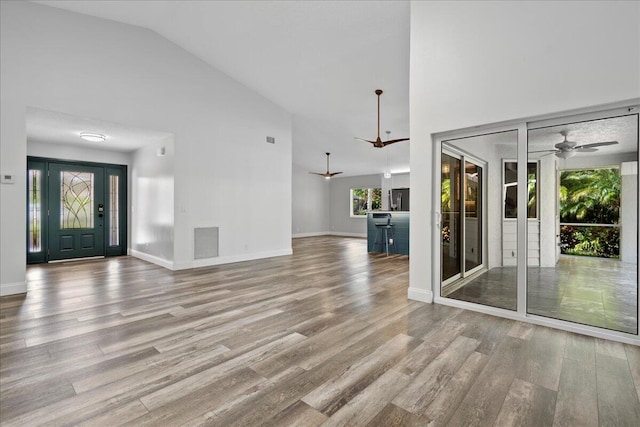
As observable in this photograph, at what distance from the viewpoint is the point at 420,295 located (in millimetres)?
3834

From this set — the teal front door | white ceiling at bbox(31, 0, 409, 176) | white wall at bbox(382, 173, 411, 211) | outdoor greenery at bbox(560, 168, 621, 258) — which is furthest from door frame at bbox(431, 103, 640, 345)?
white wall at bbox(382, 173, 411, 211)

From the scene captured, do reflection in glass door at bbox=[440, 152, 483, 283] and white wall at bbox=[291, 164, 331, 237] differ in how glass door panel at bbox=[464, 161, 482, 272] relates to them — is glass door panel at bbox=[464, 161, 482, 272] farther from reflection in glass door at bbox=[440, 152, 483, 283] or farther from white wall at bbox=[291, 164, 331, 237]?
white wall at bbox=[291, 164, 331, 237]

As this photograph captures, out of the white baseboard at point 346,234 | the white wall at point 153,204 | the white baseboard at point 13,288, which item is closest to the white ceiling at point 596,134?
the white wall at point 153,204

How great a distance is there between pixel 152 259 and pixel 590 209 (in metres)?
7.26

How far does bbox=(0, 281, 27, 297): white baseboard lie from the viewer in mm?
4156

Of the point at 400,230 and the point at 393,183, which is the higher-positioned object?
the point at 393,183

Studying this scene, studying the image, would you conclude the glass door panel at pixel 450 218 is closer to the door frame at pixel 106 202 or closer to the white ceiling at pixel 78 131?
the white ceiling at pixel 78 131

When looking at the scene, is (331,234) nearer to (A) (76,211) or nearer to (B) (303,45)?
(A) (76,211)

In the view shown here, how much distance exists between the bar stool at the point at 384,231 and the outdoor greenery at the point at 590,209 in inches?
176

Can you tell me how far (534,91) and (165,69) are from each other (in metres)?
5.76

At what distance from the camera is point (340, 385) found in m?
2.00

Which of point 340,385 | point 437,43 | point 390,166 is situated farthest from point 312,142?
point 340,385

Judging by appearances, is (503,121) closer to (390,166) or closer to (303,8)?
(303,8)

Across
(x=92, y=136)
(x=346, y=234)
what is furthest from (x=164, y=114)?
(x=346, y=234)
